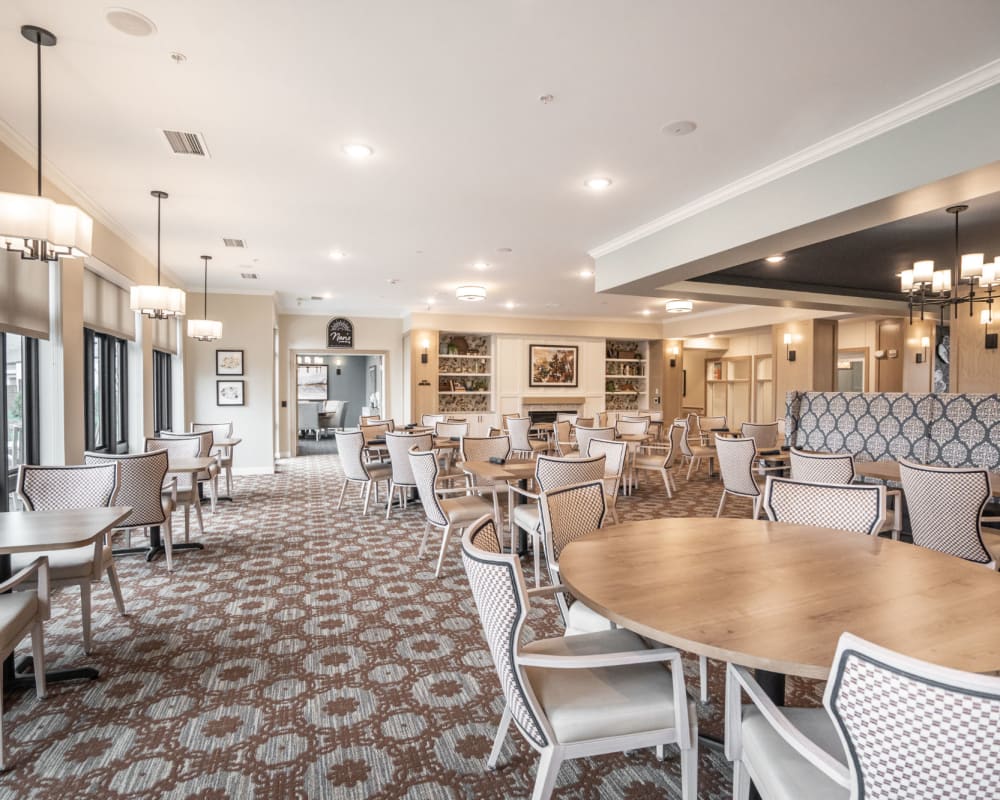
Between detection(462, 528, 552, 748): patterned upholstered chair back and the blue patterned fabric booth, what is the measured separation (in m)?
4.88

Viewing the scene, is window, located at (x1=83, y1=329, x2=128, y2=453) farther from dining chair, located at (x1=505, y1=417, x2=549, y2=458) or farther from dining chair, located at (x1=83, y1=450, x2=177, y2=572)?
dining chair, located at (x1=505, y1=417, x2=549, y2=458)

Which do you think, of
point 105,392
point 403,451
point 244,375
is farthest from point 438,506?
point 244,375

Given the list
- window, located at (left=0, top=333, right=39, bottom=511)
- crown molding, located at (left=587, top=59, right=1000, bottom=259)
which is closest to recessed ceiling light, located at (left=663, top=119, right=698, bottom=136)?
crown molding, located at (left=587, top=59, right=1000, bottom=259)

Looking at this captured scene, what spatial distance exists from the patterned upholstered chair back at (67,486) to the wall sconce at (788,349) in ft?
32.8

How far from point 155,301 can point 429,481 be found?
305cm

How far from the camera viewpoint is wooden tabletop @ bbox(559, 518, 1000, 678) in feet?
4.32

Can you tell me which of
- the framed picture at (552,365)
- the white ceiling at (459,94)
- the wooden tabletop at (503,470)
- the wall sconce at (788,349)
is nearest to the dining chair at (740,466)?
the wooden tabletop at (503,470)

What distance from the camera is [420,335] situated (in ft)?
36.4

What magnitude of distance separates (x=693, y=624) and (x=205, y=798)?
1.75m

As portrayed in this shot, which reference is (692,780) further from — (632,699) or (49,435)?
(49,435)

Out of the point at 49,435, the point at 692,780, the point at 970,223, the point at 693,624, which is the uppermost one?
the point at 970,223

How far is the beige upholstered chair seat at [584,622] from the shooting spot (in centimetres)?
216

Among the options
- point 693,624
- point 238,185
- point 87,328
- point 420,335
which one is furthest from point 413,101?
point 420,335

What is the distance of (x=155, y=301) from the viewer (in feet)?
15.9
